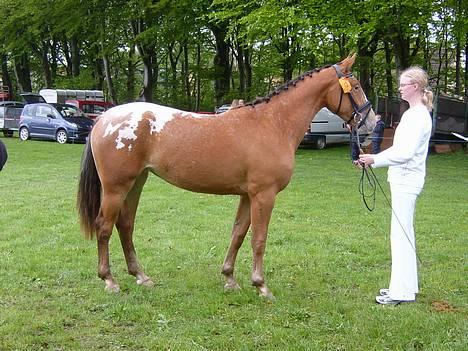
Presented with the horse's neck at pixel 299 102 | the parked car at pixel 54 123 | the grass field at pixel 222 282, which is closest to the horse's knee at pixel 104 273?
the grass field at pixel 222 282

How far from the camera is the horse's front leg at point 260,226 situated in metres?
5.09

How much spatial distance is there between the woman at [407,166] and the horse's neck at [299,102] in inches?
29.4

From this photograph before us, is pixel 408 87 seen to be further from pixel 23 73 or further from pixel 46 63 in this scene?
pixel 23 73

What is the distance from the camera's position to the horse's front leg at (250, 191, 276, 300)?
5090 millimetres

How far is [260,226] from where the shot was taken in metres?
5.16

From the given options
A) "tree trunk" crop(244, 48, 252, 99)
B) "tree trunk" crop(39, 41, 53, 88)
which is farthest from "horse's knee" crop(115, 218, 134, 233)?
"tree trunk" crop(39, 41, 53, 88)

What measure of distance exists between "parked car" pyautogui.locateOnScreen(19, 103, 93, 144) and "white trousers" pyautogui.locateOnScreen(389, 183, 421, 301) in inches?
802

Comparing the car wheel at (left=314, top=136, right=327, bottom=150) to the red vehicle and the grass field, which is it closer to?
the red vehicle

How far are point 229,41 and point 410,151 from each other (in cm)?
2548

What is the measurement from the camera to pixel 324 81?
5312 millimetres

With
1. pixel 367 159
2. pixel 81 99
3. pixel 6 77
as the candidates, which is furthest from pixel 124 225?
pixel 6 77

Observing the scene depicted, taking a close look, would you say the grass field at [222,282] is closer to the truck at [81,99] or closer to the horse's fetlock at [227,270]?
the horse's fetlock at [227,270]

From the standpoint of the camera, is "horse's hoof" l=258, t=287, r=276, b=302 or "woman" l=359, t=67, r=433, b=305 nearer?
"woman" l=359, t=67, r=433, b=305

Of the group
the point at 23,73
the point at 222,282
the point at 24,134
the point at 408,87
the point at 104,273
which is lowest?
the point at 24,134
